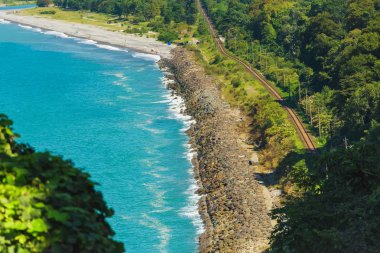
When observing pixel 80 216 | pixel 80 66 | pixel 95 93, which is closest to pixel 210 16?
pixel 80 66

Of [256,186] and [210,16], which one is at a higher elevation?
[210,16]

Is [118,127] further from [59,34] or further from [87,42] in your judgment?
[59,34]

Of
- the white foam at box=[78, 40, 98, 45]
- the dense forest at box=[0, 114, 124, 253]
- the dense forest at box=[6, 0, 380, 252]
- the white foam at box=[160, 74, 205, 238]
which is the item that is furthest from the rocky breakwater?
the white foam at box=[78, 40, 98, 45]

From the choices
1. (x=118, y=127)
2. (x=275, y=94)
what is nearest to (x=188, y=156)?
(x=118, y=127)

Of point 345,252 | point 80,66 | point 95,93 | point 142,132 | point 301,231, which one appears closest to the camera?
point 345,252

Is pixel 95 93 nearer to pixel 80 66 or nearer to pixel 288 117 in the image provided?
pixel 80 66

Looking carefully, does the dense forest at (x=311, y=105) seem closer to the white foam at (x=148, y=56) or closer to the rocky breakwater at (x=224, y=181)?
the rocky breakwater at (x=224, y=181)

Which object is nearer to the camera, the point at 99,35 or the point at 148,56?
the point at 148,56
